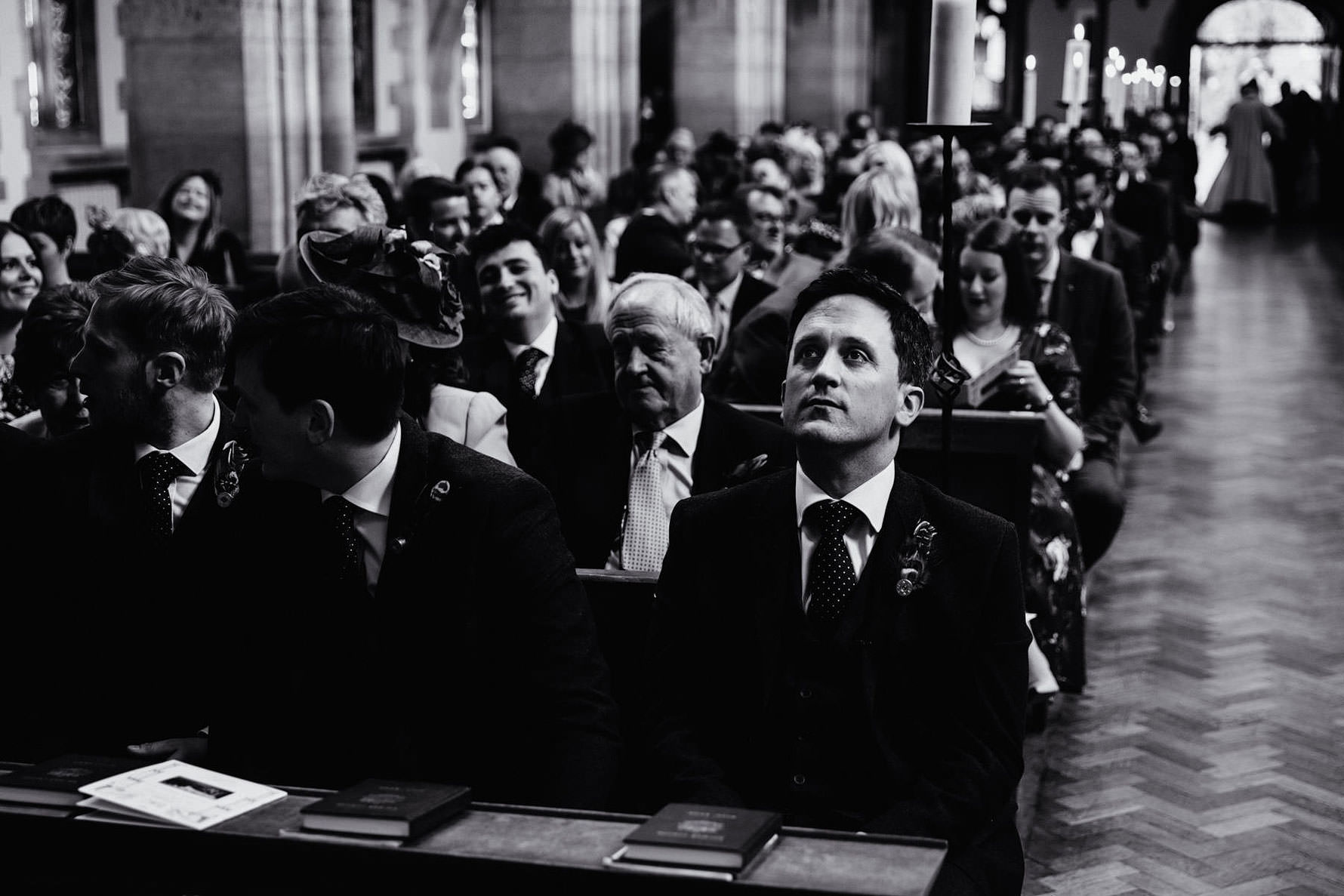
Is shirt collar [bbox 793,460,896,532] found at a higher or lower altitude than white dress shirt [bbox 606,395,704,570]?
higher

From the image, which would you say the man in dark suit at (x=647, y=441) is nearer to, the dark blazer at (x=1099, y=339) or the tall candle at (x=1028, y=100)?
the dark blazer at (x=1099, y=339)

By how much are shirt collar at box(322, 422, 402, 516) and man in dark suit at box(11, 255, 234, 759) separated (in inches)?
14.8

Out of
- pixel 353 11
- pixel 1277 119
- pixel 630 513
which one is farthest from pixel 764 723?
pixel 1277 119

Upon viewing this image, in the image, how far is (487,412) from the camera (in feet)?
14.2

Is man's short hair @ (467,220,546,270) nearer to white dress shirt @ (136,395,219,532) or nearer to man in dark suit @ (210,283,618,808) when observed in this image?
white dress shirt @ (136,395,219,532)

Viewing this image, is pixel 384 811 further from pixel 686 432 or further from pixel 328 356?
pixel 686 432

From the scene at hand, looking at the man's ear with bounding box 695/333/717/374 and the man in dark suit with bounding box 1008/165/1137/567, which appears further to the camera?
the man in dark suit with bounding box 1008/165/1137/567

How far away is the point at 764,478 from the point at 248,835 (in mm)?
1189

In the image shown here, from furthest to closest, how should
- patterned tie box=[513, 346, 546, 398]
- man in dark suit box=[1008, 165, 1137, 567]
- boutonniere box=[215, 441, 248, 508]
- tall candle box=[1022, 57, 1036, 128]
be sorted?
tall candle box=[1022, 57, 1036, 128] < man in dark suit box=[1008, 165, 1137, 567] < patterned tie box=[513, 346, 546, 398] < boutonniere box=[215, 441, 248, 508]

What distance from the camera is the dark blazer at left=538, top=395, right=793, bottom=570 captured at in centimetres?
414

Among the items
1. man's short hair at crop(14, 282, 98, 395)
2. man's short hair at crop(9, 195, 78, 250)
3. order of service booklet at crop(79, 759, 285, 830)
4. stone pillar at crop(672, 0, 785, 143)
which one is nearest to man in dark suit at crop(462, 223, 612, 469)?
man's short hair at crop(14, 282, 98, 395)

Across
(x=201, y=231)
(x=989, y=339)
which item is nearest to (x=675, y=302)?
(x=989, y=339)

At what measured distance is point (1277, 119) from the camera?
1163 inches

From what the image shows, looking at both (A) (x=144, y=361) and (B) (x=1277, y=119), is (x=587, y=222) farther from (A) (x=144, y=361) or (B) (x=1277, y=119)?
(B) (x=1277, y=119)
